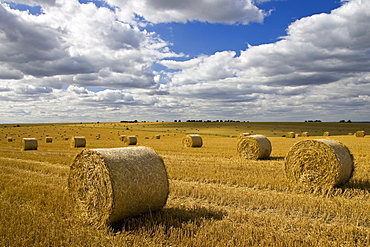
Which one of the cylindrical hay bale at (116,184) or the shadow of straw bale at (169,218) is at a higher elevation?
the cylindrical hay bale at (116,184)

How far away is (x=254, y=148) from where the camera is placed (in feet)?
52.4

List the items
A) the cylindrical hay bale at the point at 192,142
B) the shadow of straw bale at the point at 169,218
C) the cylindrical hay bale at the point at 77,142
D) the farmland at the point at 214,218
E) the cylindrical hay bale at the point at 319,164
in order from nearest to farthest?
the farmland at the point at 214,218, the shadow of straw bale at the point at 169,218, the cylindrical hay bale at the point at 319,164, the cylindrical hay bale at the point at 192,142, the cylindrical hay bale at the point at 77,142

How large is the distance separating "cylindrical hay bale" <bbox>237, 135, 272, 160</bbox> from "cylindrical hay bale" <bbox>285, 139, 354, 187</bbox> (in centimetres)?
581

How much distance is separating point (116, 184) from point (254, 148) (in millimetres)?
11387

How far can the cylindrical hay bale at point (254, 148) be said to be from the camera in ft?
51.8

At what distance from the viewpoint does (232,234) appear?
16.5 ft

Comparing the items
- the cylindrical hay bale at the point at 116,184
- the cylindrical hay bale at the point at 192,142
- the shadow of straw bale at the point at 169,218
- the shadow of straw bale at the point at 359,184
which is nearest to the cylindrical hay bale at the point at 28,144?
the cylindrical hay bale at the point at 192,142

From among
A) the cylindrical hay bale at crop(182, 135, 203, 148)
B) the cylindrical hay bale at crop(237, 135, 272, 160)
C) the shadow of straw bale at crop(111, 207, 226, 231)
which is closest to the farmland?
the shadow of straw bale at crop(111, 207, 226, 231)

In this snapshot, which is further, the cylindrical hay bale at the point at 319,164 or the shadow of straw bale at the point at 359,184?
the cylindrical hay bale at the point at 319,164

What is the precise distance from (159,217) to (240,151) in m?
11.4

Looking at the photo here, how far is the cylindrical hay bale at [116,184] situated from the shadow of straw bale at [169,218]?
142 mm

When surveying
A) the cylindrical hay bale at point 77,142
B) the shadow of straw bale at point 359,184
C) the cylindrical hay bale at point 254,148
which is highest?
the cylindrical hay bale at point 254,148

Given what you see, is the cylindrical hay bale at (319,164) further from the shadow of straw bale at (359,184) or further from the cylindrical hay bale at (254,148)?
the cylindrical hay bale at (254,148)

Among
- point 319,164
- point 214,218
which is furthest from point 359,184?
point 214,218
